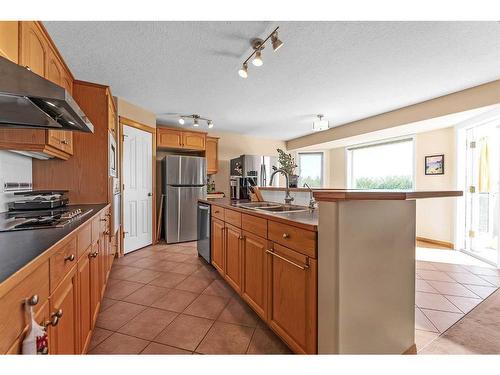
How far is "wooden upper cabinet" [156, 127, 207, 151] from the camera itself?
438cm

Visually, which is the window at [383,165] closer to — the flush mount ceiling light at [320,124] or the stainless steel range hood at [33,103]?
the flush mount ceiling light at [320,124]

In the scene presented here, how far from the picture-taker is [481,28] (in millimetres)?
1812

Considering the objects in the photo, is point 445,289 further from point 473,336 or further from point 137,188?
point 137,188

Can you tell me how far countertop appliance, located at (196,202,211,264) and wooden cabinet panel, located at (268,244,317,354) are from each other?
4.67 feet

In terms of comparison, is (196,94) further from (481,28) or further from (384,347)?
(384,347)

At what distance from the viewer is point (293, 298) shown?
1320 mm

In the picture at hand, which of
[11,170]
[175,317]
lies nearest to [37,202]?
[11,170]

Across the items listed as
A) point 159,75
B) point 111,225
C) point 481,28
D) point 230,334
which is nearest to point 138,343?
point 230,334

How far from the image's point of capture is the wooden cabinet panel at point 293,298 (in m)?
1.19

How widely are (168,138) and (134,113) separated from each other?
862 millimetres

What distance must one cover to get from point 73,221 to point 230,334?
126 centimetres

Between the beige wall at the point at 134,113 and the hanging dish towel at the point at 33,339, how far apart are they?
3321 millimetres

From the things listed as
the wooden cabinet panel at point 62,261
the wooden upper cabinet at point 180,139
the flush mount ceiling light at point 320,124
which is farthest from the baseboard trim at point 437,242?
the wooden cabinet panel at point 62,261

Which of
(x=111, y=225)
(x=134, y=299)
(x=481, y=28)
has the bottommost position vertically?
(x=134, y=299)
